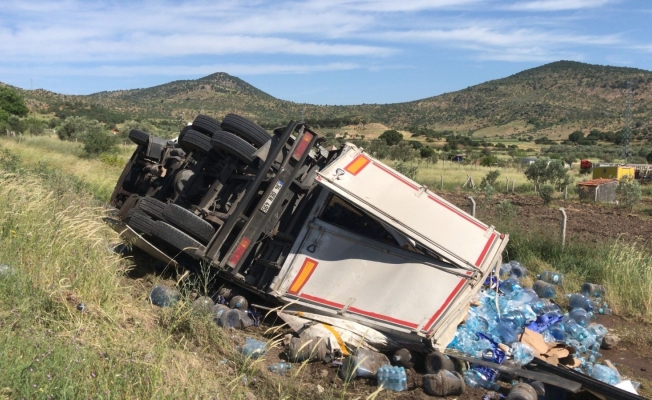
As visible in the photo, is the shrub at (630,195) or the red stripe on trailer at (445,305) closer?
the red stripe on trailer at (445,305)


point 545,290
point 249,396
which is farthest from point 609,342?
point 249,396

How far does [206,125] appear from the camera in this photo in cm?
809

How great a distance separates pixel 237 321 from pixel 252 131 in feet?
7.45

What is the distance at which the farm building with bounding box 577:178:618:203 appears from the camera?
2422 centimetres

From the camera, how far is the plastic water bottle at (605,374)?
5680mm

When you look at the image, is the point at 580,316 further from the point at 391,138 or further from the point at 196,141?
the point at 391,138

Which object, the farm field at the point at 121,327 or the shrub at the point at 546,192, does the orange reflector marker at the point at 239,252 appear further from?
the shrub at the point at 546,192

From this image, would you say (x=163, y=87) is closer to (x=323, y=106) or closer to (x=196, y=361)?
(x=323, y=106)

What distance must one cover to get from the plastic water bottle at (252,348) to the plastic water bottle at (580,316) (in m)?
4.01

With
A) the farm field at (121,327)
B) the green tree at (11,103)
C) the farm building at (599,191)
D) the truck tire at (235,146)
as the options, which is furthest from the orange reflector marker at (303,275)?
the green tree at (11,103)

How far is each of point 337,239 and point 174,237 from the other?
169 centimetres

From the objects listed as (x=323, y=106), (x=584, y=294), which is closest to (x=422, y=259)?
(x=584, y=294)

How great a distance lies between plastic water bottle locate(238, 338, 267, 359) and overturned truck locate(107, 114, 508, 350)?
0.52 meters

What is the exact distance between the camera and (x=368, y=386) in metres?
5.12
